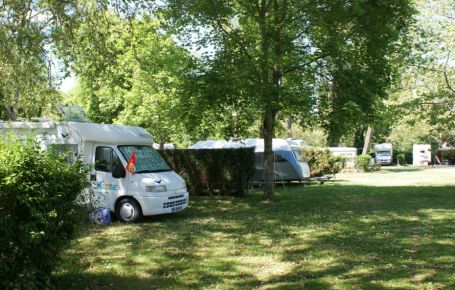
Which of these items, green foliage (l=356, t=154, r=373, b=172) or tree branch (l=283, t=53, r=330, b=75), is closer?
tree branch (l=283, t=53, r=330, b=75)

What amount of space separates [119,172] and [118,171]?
0.04 metres

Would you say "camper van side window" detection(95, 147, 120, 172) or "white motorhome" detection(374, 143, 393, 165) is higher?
"white motorhome" detection(374, 143, 393, 165)

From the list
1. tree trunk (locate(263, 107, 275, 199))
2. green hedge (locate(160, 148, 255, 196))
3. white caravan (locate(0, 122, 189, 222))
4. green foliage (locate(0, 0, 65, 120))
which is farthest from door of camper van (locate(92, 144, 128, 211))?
green hedge (locate(160, 148, 255, 196))

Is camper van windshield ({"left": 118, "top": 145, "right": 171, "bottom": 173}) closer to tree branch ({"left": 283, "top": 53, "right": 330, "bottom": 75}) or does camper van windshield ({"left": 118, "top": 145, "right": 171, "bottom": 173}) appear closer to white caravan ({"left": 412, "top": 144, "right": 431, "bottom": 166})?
tree branch ({"left": 283, "top": 53, "right": 330, "bottom": 75})

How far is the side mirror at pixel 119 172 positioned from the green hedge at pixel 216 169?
6.31 meters

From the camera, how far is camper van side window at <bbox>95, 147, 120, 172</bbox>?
1175 cm

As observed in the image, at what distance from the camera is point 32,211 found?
475 cm

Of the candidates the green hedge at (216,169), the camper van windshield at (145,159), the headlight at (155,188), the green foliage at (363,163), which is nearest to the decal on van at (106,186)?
the camper van windshield at (145,159)

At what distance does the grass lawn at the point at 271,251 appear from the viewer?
6.20 m

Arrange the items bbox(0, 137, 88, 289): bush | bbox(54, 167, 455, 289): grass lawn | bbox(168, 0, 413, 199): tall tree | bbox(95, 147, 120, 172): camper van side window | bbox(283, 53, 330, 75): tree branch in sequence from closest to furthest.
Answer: bbox(0, 137, 88, 289): bush, bbox(54, 167, 455, 289): grass lawn, bbox(95, 147, 120, 172): camper van side window, bbox(168, 0, 413, 199): tall tree, bbox(283, 53, 330, 75): tree branch

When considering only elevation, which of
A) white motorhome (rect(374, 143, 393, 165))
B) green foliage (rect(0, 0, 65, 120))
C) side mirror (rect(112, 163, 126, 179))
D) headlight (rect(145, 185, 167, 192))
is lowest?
headlight (rect(145, 185, 167, 192))

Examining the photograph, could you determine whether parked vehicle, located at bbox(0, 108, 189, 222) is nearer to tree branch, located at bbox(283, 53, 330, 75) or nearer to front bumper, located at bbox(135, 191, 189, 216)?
front bumper, located at bbox(135, 191, 189, 216)

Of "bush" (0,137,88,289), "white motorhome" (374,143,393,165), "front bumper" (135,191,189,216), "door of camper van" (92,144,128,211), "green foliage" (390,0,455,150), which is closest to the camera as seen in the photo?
"bush" (0,137,88,289)

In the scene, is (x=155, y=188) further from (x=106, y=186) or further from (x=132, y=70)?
(x=132, y=70)
